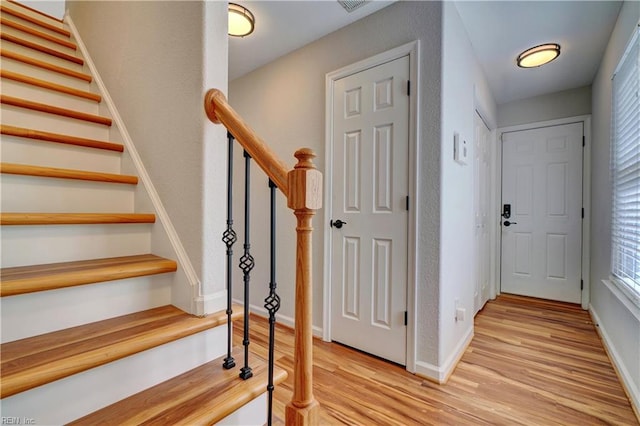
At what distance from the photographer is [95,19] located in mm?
1992

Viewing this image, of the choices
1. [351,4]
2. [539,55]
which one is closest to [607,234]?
Result: [539,55]

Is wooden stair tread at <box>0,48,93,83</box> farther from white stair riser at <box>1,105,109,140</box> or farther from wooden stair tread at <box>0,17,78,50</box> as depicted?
white stair riser at <box>1,105,109,140</box>

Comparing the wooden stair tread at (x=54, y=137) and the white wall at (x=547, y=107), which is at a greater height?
the white wall at (x=547, y=107)

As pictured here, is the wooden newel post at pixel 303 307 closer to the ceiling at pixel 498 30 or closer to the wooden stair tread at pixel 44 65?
the ceiling at pixel 498 30

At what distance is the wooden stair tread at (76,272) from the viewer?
90 cm

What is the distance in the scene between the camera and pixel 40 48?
6.15 feet

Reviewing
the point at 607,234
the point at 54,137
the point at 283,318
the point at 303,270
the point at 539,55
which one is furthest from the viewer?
the point at 283,318

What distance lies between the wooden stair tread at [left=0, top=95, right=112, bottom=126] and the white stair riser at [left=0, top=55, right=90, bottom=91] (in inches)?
16.9

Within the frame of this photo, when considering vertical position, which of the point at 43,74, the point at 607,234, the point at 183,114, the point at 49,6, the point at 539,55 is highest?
the point at 49,6

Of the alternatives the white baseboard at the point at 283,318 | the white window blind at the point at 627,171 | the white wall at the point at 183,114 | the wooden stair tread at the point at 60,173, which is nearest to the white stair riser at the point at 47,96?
the white wall at the point at 183,114

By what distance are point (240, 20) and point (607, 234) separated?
132 inches

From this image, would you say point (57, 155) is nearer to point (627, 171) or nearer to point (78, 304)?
point (78, 304)

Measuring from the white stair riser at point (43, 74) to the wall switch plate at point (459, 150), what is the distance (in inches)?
98.6

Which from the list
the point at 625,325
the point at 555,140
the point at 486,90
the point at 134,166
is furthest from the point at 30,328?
the point at 555,140
